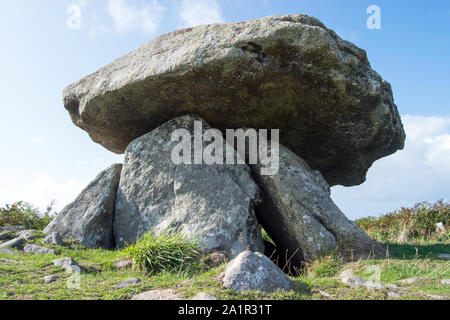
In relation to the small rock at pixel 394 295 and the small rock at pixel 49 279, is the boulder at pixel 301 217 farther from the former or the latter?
the small rock at pixel 49 279

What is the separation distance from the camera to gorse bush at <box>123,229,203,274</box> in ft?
21.5

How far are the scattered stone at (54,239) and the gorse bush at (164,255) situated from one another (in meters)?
2.37

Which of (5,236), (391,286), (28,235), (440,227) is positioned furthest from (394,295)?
(440,227)

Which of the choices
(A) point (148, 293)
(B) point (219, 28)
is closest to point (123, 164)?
(B) point (219, 28)

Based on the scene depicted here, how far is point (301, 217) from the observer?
27.1ft

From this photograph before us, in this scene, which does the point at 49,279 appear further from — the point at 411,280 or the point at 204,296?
the point at 411,280

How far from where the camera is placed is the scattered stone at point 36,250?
800 centimetres

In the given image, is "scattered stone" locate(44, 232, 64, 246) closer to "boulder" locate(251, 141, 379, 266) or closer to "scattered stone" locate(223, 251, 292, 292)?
"boulder" locate(251, 141, 379, 266)

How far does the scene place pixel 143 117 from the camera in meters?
9.77

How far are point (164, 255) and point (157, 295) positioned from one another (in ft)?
6.14

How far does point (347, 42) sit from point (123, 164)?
650cm

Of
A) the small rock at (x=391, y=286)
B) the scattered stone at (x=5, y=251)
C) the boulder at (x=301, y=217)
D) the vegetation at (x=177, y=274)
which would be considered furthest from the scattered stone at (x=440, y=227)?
the scattered stone at (x=5, y=251)
